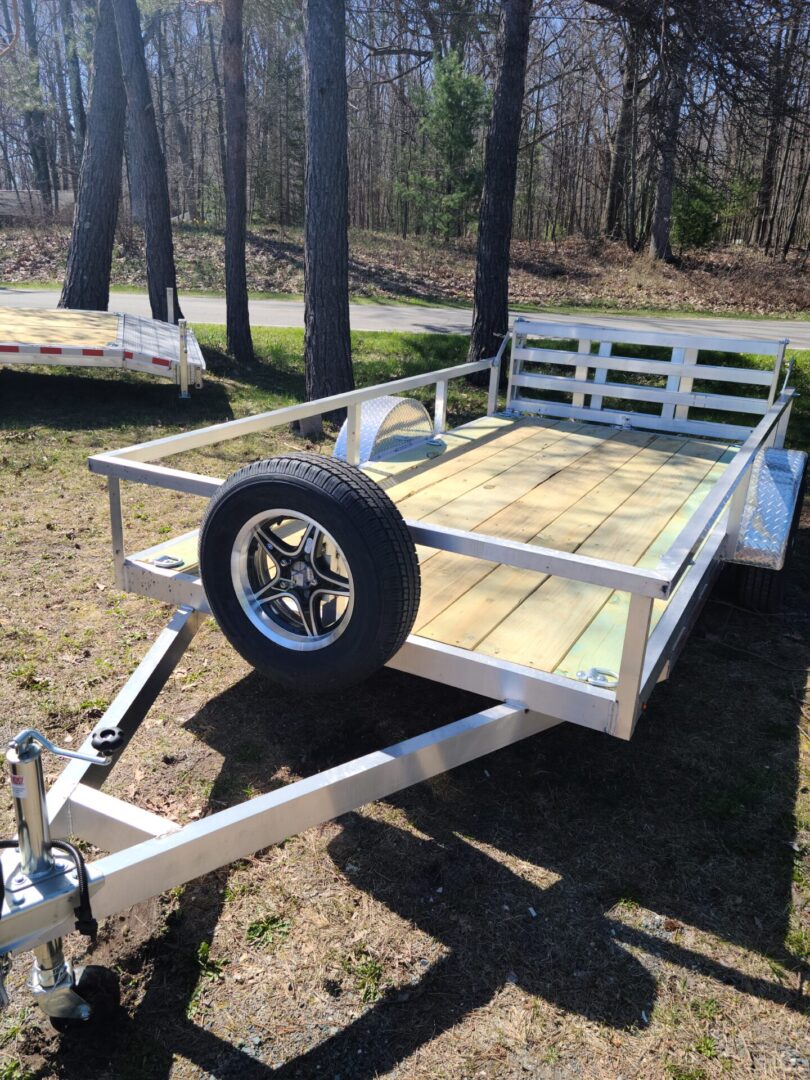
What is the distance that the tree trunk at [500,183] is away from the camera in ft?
32.9

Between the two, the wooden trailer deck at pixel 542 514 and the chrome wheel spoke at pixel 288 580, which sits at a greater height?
the chrome wheel spoke at pixel 288 580

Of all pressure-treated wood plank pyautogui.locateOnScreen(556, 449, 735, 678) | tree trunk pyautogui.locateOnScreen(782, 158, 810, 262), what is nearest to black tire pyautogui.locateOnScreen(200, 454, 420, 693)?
pressure-treated wood plank pyautogui.locateOnScreen(556, 449, 735, 678)

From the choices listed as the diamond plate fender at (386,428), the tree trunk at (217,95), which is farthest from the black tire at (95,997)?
the tree trunk at (217,95)

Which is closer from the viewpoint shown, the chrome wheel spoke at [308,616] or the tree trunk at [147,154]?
the chrome wheel spoke at [308,616]

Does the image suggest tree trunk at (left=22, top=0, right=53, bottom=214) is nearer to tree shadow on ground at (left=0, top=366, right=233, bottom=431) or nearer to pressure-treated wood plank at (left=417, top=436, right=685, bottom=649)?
tree shadow on ground at (left=0, top=366, right=233, bottom=431)

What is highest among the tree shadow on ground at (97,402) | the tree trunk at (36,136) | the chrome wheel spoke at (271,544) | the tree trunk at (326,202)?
the tree trunk at (36,136)

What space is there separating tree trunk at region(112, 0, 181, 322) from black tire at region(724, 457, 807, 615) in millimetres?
9937

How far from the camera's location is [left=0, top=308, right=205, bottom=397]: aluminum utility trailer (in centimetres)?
884

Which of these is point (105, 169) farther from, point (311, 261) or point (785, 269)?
point (785, 269)

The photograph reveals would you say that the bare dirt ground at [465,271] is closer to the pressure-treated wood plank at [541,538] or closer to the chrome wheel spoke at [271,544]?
the pressure-treated wood plank at [541,538]

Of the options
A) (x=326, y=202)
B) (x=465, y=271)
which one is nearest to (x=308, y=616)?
(x=326, y=202)

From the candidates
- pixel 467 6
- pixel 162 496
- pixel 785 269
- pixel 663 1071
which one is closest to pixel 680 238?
pixel 785 269

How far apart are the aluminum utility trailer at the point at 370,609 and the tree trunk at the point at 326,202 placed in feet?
14.7

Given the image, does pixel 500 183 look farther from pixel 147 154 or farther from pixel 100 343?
pixel 147 154
